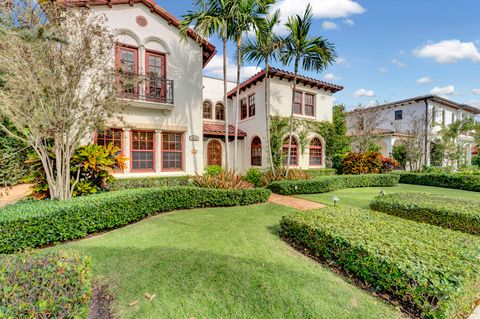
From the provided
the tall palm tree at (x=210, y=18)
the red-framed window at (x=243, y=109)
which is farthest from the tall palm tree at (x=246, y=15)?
the red-framed window at (x=243, y=109)

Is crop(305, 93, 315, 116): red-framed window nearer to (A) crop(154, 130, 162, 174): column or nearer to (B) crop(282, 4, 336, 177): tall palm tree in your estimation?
(B) crop(282, 4, 336, 177): tall palm tree

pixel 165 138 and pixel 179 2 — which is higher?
pixel 179 2

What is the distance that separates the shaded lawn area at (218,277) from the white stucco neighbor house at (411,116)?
2028 cm

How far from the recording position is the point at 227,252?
468 cm

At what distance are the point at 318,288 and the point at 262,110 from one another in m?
13.0

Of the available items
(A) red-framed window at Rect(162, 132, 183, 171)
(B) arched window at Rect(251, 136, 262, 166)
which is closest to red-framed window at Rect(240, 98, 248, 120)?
(B) arched window at Rect(251, 136, 262, 166)

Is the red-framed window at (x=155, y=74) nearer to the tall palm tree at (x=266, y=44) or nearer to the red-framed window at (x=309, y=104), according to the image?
the tall palm tree at (x=266, y=44)

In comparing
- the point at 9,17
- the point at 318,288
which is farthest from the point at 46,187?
the point at 318,288

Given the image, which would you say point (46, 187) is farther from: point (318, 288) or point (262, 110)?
point (262, 110)

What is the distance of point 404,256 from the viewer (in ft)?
10.7

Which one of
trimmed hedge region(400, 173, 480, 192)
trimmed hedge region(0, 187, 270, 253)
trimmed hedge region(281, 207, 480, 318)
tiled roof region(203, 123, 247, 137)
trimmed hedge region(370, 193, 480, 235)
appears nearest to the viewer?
trimmed hedge region(281, 207, 480, 318)

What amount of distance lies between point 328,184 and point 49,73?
12476 millimetres

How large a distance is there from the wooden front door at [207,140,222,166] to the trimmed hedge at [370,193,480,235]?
422 inches

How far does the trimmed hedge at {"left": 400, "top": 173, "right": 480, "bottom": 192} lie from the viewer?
13508mm
